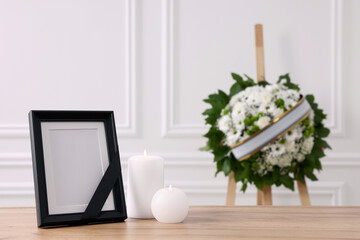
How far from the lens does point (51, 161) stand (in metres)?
0.83

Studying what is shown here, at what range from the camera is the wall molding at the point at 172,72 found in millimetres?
2432

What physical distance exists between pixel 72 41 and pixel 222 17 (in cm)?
83

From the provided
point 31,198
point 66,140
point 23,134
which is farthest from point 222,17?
point 66,140

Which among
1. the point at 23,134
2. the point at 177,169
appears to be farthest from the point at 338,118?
the point at 23,134

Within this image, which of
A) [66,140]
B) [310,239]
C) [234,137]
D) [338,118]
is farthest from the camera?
[338,118]

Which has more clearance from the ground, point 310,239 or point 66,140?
point 66,140

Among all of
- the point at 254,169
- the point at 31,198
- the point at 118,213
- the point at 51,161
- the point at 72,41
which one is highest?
the point at 72,41

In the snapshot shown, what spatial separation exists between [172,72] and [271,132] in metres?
0.87

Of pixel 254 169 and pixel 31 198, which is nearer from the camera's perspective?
pixel 254 169

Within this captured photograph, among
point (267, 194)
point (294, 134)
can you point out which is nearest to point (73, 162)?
point (294, 134)

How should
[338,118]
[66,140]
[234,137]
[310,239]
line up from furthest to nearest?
1. [338,118]
2. [234,137]
3. [66,140]
4. [310,239]

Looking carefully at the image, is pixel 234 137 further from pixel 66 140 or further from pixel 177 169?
pixel 66 140

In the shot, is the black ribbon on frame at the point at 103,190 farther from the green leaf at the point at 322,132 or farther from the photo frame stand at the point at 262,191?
the green leaf at the point at 322,132

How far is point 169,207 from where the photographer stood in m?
0.86
